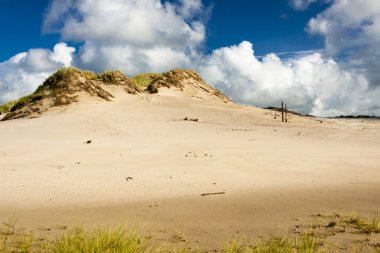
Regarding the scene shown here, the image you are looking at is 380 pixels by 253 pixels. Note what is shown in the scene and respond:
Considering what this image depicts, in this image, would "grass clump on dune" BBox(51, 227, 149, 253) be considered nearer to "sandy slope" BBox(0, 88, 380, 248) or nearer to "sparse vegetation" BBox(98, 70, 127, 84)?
"sandy slope" BBox(0, 88, 380, 248)

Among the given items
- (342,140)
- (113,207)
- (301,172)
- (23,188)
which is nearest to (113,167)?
(23,188)

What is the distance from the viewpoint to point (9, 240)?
4941 millimetres

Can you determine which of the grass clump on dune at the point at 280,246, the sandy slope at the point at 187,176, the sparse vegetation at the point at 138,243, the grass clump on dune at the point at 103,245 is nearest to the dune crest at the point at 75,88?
the sandy slope at the point at 187,176

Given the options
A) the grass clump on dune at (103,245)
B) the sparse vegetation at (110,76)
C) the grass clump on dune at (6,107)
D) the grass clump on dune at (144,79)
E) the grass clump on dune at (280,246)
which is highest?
the grass clump on dune at (144,79)

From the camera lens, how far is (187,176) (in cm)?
901

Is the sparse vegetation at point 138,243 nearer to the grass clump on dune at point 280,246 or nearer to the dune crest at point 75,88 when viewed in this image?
the grass clump on dune at point 280,246

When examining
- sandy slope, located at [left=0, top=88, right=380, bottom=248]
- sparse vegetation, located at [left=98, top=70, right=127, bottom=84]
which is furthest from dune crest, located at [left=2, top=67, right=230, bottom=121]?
sandy slope, located at [left=0, top=88, right=380, bottom=248]

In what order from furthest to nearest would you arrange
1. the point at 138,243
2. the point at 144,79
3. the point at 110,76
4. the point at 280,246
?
the point at 144,79 → the point at 110,76 → the point at 138,243 → the point at 280,246

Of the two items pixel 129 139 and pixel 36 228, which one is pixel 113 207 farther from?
pixel 129 139

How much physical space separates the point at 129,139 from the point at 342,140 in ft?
28.3

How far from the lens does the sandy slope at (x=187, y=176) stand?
6.21 meters

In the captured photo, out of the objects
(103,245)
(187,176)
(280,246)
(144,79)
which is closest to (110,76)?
(144,79)

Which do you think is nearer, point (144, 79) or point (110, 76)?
point (110, 76)

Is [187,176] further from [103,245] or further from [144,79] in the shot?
[144,79]
